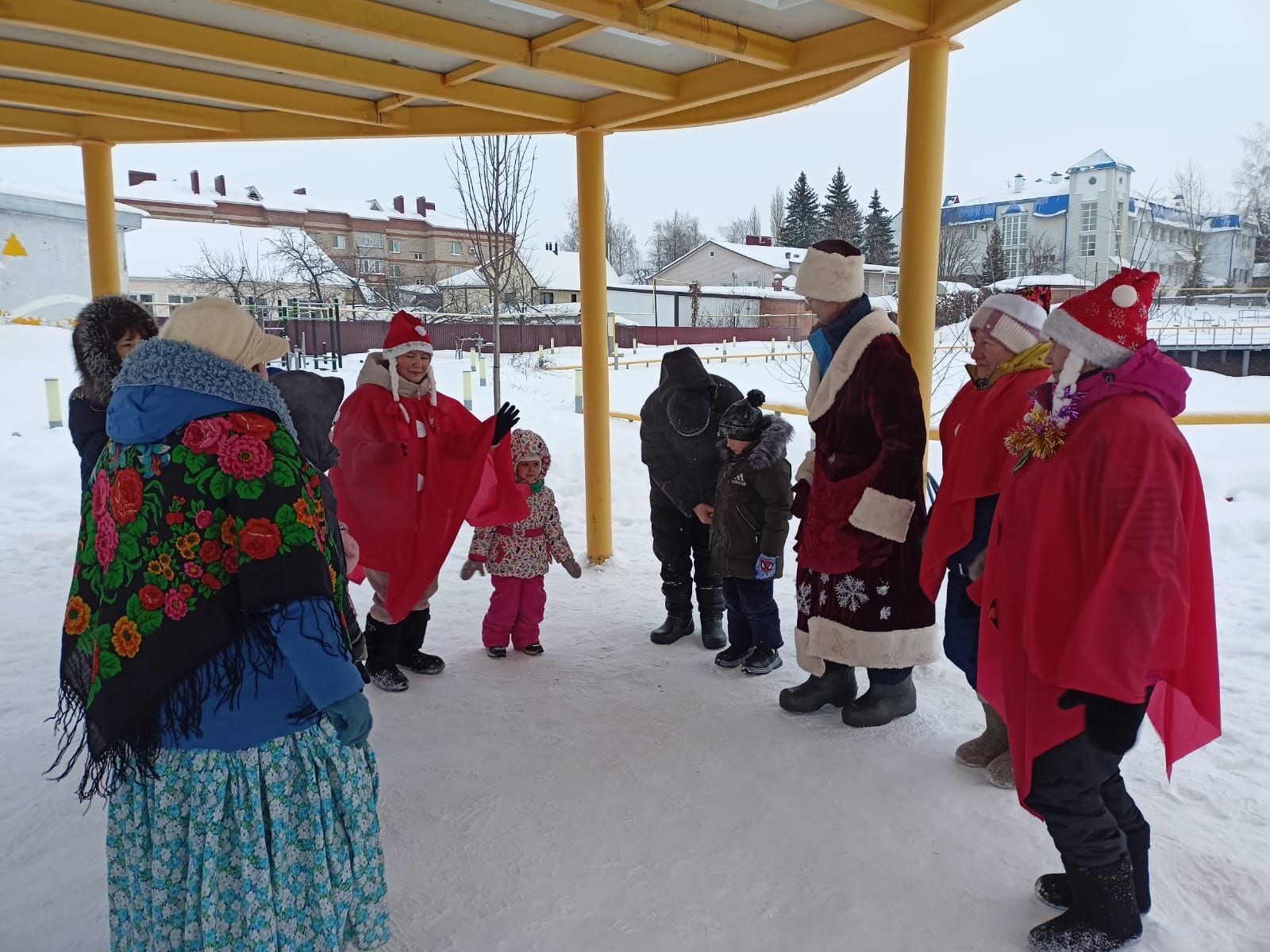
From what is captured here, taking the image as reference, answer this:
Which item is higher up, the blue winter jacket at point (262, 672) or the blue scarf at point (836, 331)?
the blue scarf at point (836, 331)

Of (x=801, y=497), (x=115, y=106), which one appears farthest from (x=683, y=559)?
(x=115, y=106)

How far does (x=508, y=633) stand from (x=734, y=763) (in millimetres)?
1721

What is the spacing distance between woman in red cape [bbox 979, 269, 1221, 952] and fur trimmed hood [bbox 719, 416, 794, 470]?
5.62 feet

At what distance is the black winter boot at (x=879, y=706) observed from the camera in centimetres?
365

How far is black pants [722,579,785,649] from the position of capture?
14.0 ft

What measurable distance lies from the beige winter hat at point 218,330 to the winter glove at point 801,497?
251 centimetres

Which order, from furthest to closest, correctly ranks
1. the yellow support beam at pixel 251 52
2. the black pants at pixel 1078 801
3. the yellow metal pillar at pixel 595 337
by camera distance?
1. the yellow metal pillar at pixel 595 337
2. the yellow support beam at pixel 251 52
3. the black pants at pixel 1078 801

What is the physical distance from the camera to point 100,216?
5.52 meters

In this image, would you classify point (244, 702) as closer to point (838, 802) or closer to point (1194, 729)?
point (838, 802)

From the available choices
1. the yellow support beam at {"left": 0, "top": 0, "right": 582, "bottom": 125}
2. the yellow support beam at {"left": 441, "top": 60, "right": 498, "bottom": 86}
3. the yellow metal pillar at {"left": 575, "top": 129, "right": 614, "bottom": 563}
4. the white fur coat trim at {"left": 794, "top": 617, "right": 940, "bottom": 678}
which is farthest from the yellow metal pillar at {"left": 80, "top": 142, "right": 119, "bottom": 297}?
the white fur coat trim at {"left": 794, "top": 617, "right": 940, "bottom": 678}

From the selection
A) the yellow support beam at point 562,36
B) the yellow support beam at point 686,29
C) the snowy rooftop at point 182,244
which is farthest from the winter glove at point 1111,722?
the snowy rooftop at point 182,244

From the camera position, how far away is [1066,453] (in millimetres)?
2156

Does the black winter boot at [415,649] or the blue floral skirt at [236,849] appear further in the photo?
the black winter boot at [415,649]

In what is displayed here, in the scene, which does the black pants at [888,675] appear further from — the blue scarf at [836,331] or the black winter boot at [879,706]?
the blue scarf at [836,331]
